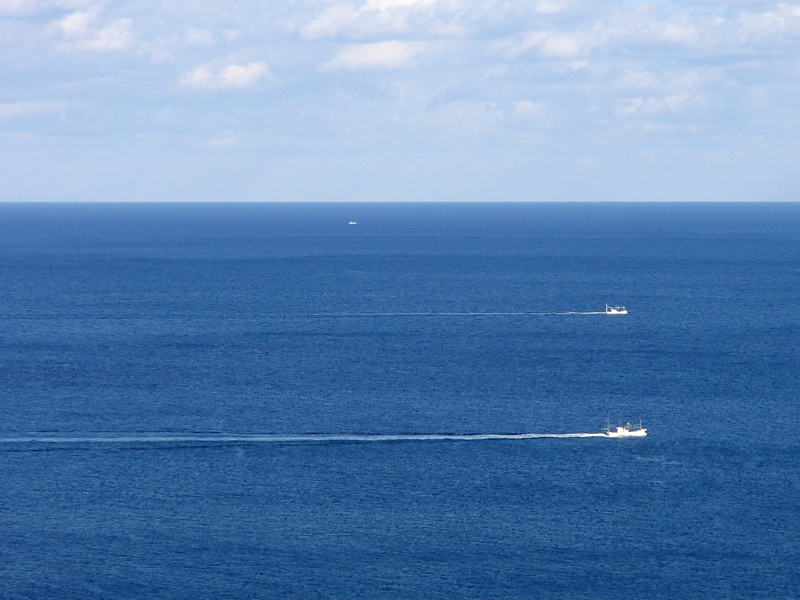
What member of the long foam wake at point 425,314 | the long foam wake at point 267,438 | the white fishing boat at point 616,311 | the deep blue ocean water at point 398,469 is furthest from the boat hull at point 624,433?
the white fishing boat at point 616,311

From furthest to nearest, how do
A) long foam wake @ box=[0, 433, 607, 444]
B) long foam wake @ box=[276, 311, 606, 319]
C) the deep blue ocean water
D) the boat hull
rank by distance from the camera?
long foam wake @ box=[276, 311, 606, 319] < the boat hull < long foam wake @ box=[0, 433, 607, 444] < the deep blue ocean water

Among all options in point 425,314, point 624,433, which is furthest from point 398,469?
point 425,314

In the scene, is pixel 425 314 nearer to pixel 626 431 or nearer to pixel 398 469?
pixel 626 431

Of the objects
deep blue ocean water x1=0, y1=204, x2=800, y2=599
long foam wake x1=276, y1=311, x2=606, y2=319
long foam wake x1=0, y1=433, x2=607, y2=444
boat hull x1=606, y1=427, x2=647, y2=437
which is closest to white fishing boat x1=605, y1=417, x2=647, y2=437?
boat hull x1=606, y1=427, x2=647, y2=437

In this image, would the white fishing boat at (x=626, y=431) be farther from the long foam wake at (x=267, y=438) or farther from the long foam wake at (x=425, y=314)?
the long foam wake at (x=425, y=314)

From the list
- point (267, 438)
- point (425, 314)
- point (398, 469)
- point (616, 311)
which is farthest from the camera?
point (616, 311)

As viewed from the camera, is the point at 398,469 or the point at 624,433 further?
the point at 624,433

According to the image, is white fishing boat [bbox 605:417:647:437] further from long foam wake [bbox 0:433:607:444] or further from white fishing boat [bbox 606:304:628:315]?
white fishing boat [bbox 606:304:628:315]

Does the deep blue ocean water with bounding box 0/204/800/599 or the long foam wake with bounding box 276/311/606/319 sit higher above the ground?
the long foam wake with bounding box 276/311/606/319
